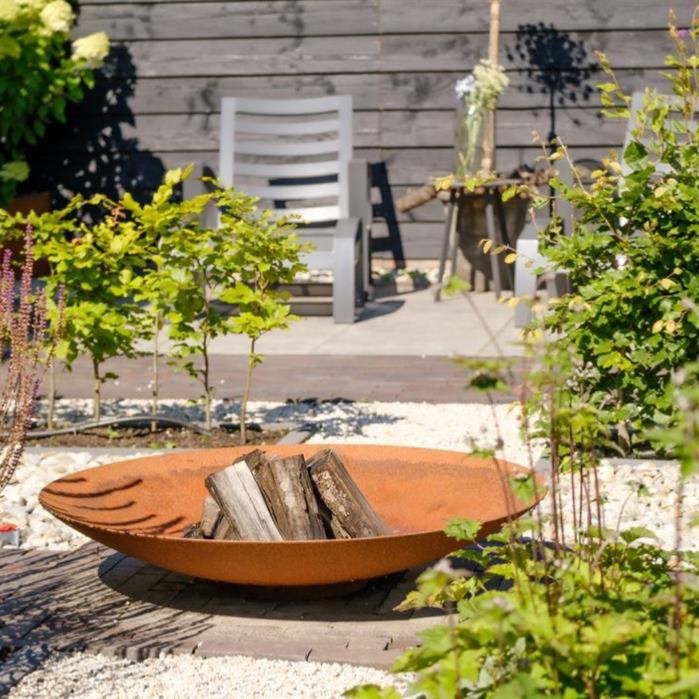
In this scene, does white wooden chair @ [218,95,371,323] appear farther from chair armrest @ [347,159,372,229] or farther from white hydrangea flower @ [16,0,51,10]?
white hydrangea flower @ [16,0,51,10]

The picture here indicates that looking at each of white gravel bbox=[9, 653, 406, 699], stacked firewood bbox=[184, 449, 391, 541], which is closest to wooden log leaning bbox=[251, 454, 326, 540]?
stacked firewood bbox=[184, 449, 391, 541]

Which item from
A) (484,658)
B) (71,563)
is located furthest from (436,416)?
(484,658)

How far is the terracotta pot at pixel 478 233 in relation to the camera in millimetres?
8750

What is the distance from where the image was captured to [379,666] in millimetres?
2816

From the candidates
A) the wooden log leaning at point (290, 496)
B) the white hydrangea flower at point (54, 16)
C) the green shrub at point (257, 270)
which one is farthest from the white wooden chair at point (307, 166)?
the wooden log leaning at point (290, 496)

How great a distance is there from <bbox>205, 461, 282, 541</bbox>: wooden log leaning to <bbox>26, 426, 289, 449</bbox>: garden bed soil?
1658 mm

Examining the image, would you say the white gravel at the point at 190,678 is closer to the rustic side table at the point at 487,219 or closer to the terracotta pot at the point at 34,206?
the rustic side table at the point at 487,219

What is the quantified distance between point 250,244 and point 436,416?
109 centimetres

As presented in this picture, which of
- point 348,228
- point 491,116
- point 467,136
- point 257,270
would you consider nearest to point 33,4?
point 348,228

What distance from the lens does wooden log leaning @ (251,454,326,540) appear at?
316cm

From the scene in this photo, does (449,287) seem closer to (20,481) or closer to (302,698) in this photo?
(302,698)

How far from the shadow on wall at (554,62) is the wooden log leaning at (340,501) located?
604cm

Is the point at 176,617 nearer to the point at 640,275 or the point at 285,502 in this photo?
the point at 285,502

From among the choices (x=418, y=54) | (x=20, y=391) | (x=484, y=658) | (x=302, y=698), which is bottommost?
(x=302, y=698)
